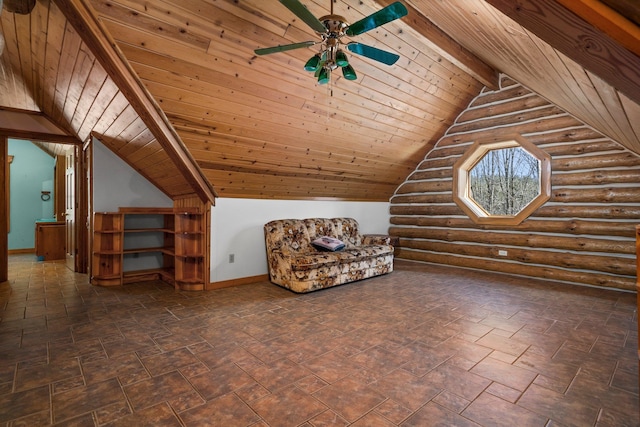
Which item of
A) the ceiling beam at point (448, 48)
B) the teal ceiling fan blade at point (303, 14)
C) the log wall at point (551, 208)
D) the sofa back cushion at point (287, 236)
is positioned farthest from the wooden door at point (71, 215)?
the log wall at point (551, 208)

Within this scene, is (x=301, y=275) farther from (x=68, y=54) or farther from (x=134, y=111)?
(x=68, y=54)

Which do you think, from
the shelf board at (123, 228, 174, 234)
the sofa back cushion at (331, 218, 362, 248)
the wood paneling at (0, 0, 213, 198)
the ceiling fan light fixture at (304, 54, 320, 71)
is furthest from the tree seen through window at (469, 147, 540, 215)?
the shelf board at (123, 228, 174, 234)

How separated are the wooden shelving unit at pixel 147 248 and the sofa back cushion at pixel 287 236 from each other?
918 mm

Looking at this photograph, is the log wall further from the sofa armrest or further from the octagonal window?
the sofa armrest

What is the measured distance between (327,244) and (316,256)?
Result: 22.1 inches

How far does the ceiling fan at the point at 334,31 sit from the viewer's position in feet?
6.53

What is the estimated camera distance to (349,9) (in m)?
3.16

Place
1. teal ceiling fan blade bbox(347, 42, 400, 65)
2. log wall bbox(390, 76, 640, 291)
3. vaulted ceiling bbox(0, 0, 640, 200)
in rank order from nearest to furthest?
vaulted ceiling bbox(0, 0, 640, 200)
teal ceiling fan blade bbox(347, 42, 400, 65)
log wall bbox(390, 76, 640, 291)

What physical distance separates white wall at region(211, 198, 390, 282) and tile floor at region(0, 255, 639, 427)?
1.90 ft

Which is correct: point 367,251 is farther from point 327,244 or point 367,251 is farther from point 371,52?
point 371,52

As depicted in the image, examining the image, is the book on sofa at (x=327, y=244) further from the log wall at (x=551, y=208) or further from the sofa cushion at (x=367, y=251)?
the log wall at (x=551, y=208)

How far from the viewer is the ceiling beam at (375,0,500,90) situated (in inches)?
136

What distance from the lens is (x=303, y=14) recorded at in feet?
6.72

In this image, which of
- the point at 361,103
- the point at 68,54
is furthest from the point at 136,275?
the point at 361,103
